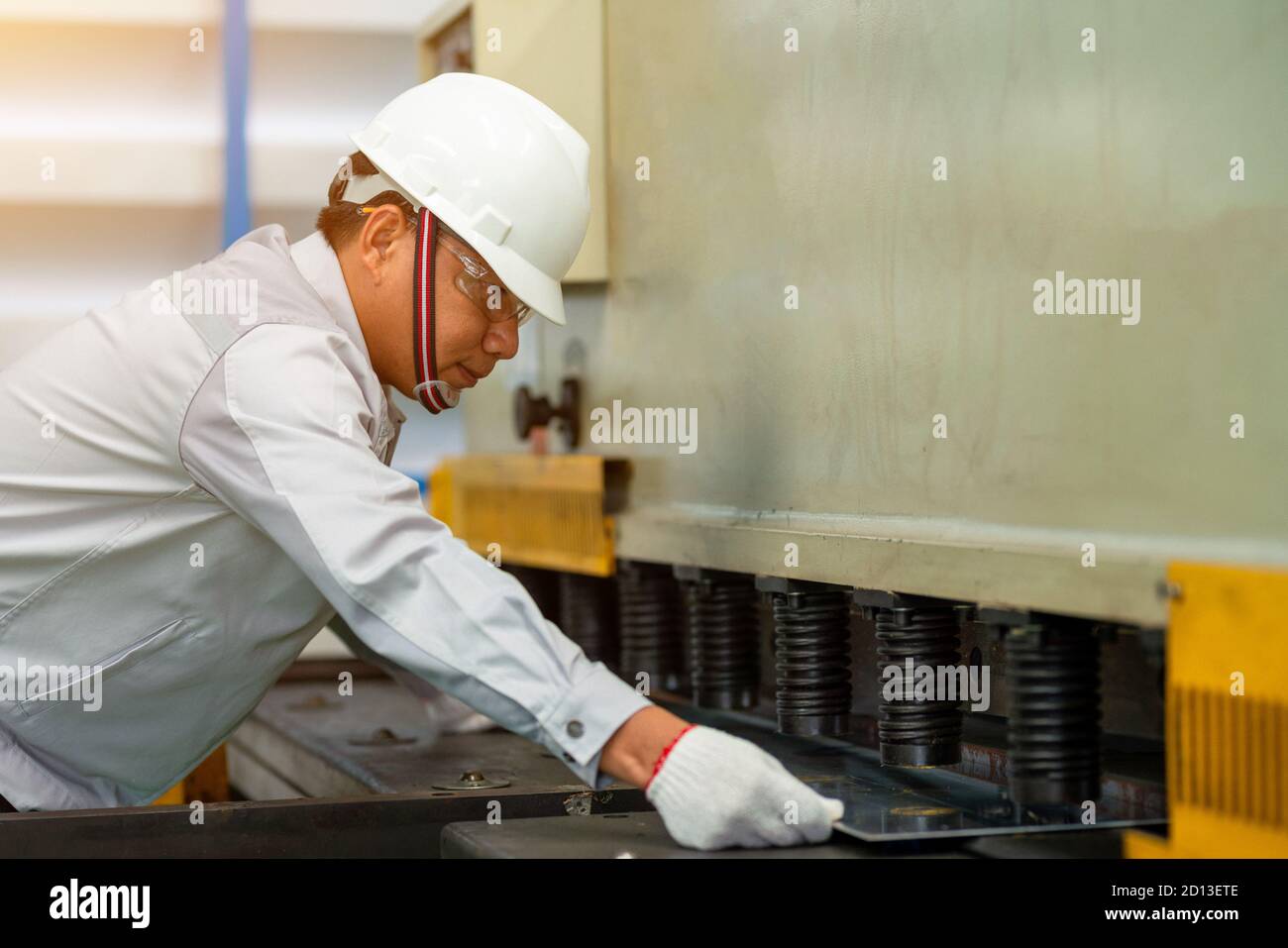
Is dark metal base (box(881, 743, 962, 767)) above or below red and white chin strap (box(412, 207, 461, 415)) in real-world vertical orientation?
below

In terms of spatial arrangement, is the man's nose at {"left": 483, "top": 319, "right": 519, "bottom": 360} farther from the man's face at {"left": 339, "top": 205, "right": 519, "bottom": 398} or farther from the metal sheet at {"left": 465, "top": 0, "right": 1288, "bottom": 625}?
the metal sheet at {"left": 465, "top": 0, "right": 1288, "bottom": 625}

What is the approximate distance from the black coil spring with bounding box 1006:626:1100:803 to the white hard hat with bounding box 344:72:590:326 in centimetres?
64

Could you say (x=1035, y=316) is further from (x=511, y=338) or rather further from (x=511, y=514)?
(x=511, y=514)

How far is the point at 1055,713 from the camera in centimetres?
119

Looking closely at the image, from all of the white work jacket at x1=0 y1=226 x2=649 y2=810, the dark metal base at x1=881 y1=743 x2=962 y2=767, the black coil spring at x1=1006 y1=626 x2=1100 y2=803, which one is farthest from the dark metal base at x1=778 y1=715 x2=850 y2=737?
the white work jacket at x1=0 y1=226 x2=649 y2=810

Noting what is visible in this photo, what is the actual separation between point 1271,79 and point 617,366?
120 cm

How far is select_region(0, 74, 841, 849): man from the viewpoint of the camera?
1.22 metres

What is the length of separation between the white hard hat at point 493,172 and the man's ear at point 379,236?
0.03 metres

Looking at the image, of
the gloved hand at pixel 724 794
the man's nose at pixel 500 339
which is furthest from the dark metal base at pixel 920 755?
the man's nose at pixel 500 339

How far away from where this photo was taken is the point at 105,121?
343 centimetres

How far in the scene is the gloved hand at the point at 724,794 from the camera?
3.64ft

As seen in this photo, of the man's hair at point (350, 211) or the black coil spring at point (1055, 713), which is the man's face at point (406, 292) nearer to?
the man's hair at point (350, 211)

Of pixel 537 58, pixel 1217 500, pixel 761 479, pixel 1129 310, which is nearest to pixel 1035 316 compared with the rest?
pixel 1129 310

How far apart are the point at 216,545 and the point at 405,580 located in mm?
374
